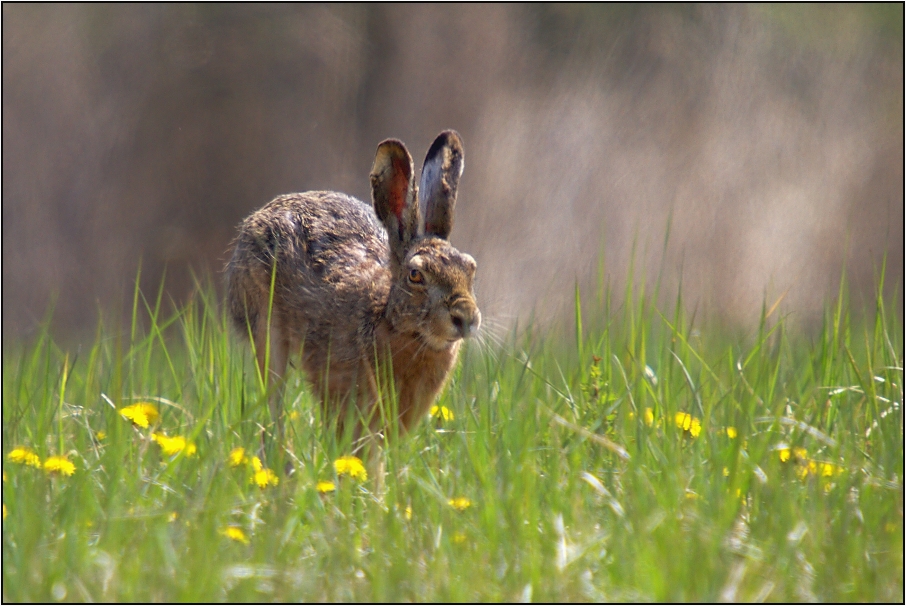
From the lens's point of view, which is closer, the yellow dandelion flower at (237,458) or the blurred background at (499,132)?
the yellow dandelion flower at (237,458)

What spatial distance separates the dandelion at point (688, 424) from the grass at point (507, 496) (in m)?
0.01

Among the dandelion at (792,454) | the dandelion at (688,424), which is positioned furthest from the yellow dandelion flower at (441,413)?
the dandelion at (792,454)

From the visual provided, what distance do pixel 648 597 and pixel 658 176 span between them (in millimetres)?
8196

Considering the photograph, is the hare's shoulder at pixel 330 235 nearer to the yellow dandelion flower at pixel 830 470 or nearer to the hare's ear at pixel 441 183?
the hare's ear at pixel 441 183

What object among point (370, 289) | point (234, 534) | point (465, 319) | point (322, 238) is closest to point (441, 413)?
point (465, 319)

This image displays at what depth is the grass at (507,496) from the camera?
2430mm

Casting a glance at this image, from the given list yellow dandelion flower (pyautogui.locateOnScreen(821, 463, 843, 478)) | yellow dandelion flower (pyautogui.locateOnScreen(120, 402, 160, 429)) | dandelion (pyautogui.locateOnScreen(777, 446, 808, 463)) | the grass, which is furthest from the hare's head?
A: yellow dandelion flower (pyautogui.locateOnScreen(821, 463, 843, 478))

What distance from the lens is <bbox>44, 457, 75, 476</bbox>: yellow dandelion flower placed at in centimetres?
309

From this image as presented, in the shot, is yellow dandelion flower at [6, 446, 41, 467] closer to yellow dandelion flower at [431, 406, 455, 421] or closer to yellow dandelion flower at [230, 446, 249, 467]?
yellow dandelion flower at [230, 446, 249, 467]

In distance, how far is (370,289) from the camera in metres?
4.76

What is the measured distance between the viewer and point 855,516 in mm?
2818

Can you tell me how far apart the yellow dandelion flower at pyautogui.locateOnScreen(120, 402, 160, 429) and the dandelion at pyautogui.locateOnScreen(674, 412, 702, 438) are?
6.39 ft

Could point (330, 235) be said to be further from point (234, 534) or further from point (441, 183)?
point (234, 534)

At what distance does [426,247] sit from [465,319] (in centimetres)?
51
